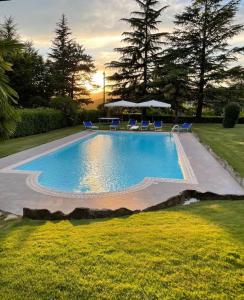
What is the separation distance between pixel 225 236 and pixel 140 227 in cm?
119

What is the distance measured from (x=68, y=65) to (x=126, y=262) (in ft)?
109

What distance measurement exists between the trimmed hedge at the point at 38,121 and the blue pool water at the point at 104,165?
3788 mm

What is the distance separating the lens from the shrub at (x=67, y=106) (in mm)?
24719

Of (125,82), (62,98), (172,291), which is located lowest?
(172,291)

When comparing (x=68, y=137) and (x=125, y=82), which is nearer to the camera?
(x=68, y=137)

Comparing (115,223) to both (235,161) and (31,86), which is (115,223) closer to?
(235,161)

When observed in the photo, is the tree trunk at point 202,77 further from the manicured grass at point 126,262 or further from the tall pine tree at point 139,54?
the manicured grass at point 126,262

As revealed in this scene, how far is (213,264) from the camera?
293 centimetres

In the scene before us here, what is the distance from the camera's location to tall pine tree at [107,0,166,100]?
3128cm

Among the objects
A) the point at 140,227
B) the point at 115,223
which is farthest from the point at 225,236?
the point at 115,223

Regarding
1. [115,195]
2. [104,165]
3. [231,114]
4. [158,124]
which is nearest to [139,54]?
[158,124]

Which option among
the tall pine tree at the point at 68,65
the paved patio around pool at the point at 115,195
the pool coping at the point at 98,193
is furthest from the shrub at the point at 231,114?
the tall pine tree at the point at 68,65

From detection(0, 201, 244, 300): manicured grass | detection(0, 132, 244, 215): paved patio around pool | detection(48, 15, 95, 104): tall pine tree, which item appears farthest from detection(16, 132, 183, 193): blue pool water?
detection(48, 15, 95, 104): tall pine tree

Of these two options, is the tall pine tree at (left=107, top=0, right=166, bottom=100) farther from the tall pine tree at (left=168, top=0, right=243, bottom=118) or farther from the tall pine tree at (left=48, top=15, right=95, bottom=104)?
the tall pine tree at (left=48, top=15, right=95, bottom=104)
